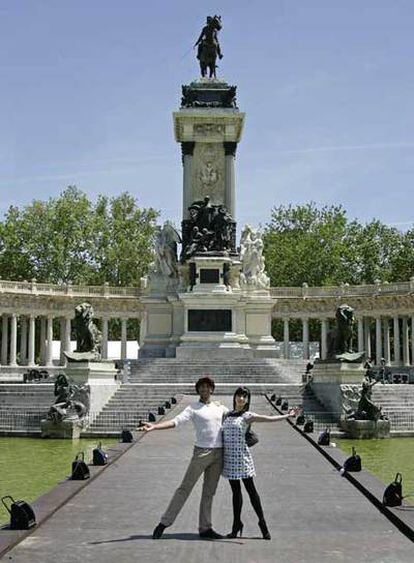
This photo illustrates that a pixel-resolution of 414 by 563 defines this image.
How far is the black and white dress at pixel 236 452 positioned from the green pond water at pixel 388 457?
5.12 m

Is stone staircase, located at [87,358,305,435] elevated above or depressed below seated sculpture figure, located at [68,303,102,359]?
below

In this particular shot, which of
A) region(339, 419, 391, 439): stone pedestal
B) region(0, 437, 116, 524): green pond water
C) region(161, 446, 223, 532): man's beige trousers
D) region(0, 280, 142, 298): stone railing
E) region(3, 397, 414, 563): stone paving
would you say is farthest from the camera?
region(0, 280, 142, 298): stone railing

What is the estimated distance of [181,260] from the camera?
173ft

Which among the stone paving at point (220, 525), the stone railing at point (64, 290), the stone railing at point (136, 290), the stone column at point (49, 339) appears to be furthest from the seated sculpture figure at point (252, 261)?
the stone paving at point (220, 525)

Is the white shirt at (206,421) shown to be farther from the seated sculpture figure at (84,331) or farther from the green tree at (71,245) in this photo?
the green tree at (71,245)

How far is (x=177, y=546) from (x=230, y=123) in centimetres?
4508

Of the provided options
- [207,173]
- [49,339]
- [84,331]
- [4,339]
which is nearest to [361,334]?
[49,339]

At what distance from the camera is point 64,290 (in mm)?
73062

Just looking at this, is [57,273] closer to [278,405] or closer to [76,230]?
[76,230]

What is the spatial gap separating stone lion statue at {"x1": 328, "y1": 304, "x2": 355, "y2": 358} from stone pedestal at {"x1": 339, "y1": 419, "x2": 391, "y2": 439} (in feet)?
13.9

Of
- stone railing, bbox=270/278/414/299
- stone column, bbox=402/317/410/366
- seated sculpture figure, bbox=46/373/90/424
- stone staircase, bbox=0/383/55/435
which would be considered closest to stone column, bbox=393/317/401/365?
stone column, bbox=402/317/410/366

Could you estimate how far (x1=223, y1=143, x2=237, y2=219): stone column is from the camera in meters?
53.3

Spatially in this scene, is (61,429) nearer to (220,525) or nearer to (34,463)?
(34,463)

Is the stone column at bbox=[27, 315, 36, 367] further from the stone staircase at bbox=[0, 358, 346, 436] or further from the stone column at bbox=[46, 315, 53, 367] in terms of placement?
the stone staircase at bbox=[0, 358, 346, 436]
